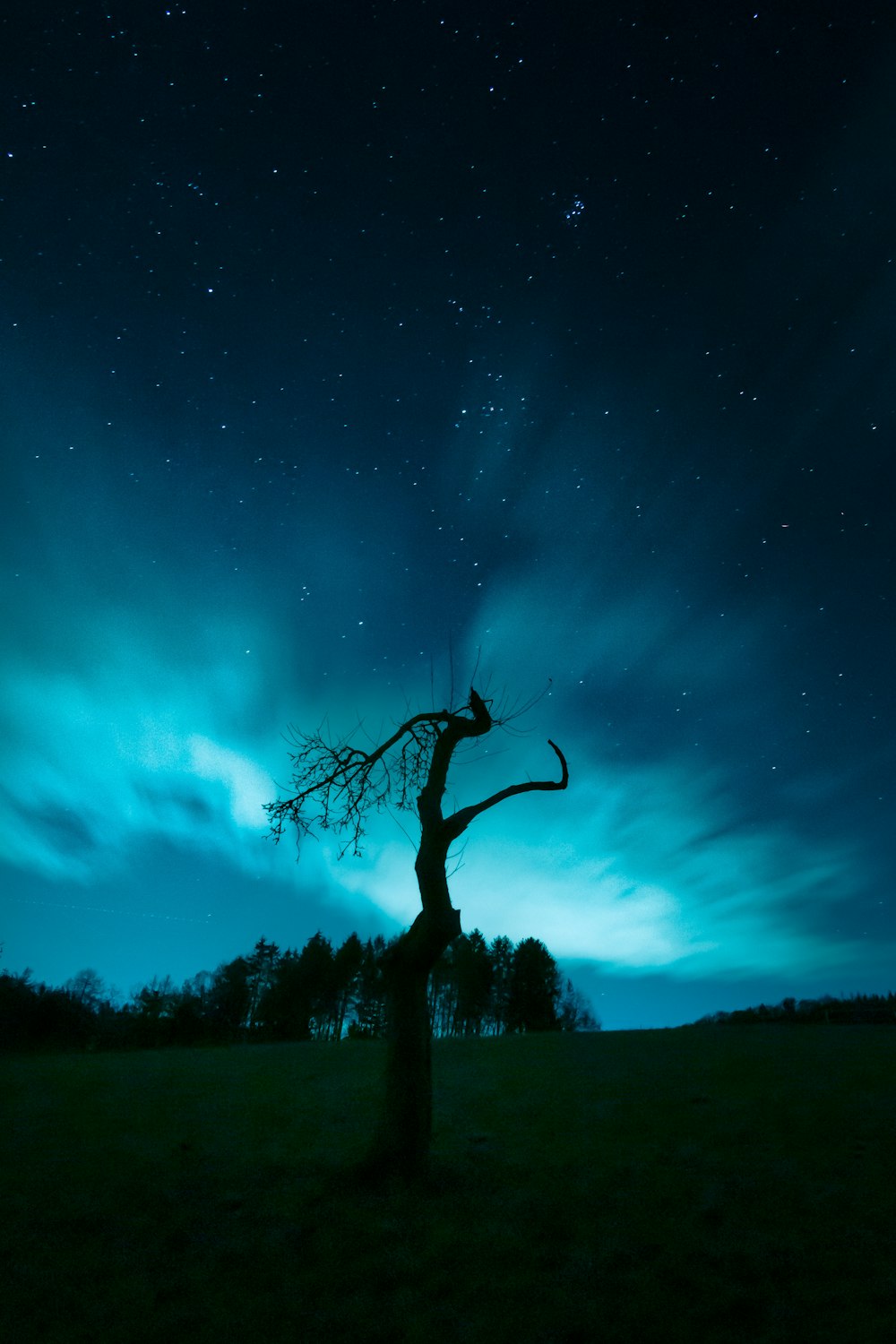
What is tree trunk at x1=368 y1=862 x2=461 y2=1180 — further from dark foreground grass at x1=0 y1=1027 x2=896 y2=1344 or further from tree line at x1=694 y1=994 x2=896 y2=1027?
tree line at x1=694 y1=994 x2=896 y2=1027

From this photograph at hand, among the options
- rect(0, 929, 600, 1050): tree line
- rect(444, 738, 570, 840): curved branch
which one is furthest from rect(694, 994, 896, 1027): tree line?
rect(444, 738, 570, 840): curved branch

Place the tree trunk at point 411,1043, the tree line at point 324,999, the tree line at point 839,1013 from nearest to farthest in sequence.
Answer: the tree trunk at point 411,1043 → the tree line at point 839,1013 → the tree line at point 324,999

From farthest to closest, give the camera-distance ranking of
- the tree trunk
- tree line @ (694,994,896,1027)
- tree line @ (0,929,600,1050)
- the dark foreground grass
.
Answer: tree line @ (0,929,600,1050), tree line @ (694,994,896,1027), the tree trunk, the dark foreground grass

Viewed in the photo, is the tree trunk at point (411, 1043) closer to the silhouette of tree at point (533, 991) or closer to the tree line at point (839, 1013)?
the tree line at point (839, 1013)

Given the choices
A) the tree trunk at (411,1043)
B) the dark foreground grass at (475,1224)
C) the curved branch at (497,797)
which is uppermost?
the curved branch at (497,797)

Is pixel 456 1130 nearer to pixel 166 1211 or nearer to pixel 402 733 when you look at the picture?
pixel 166 1211

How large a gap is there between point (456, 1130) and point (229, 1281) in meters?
7.47

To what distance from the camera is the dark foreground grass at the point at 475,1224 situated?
213 inches

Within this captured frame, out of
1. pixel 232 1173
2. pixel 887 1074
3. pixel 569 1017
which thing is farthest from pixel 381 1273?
pixel 569 1017

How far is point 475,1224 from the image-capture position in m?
7.46

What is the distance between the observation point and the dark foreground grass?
17.8ft

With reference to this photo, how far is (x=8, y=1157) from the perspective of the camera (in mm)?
11031

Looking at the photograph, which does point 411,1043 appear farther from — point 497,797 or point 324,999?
point 324,999

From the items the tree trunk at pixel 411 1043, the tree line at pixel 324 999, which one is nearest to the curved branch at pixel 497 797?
the tree trunk at pixel 411 1043
